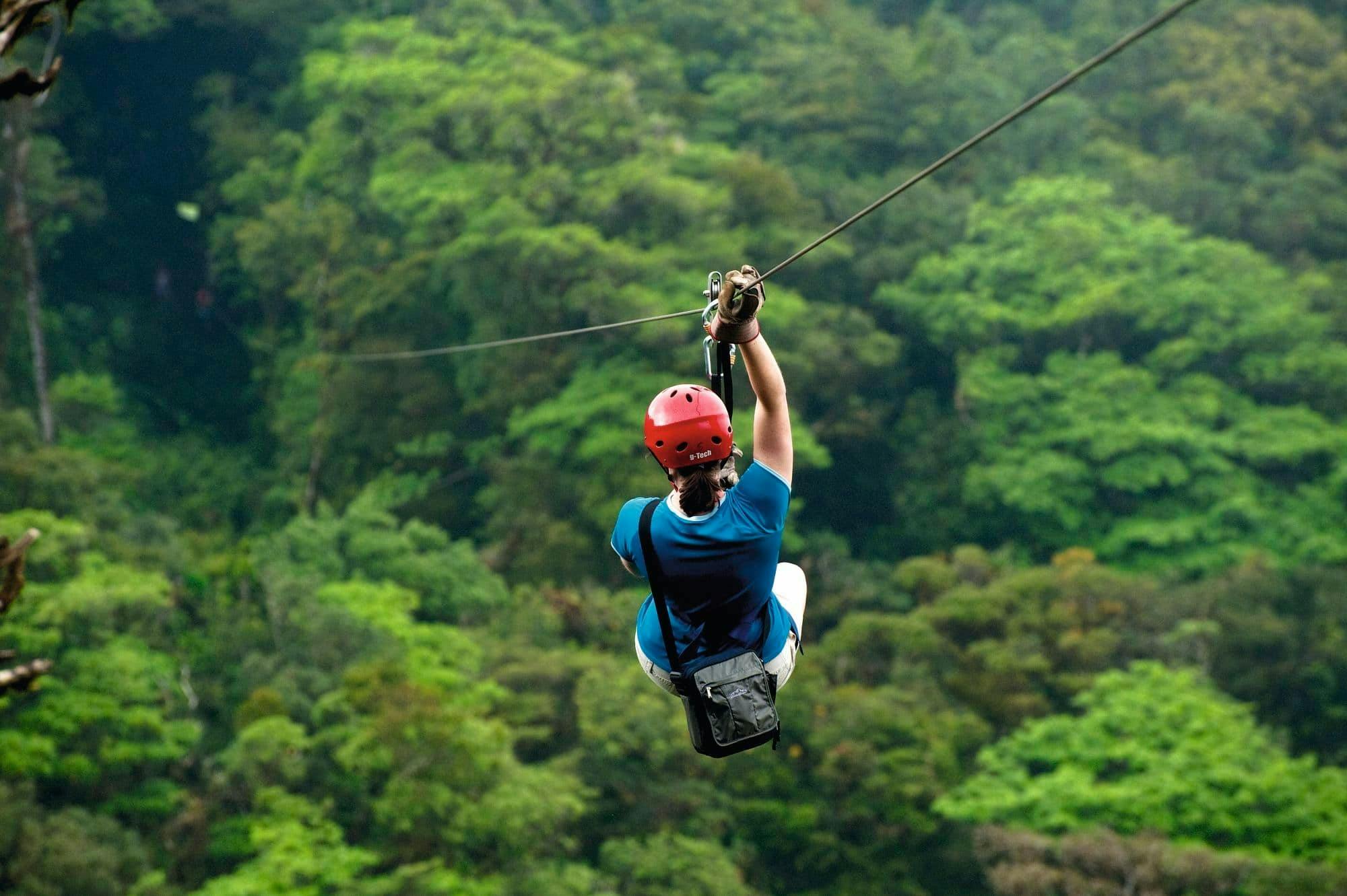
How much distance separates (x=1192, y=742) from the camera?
1305 centimetres

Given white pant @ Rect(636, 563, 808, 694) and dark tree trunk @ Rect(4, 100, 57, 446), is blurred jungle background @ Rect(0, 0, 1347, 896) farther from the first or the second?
white pant @ Rect(636, 563, 808, 694)

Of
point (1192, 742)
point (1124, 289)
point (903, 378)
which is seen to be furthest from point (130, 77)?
point (1192, 742)

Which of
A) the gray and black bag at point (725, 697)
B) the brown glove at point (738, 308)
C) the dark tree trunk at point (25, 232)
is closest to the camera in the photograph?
the brown glove at point (738, 308)

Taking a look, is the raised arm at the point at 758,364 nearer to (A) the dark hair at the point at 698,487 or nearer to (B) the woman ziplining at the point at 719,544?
(B) the woman ziplining at the point at 719,544

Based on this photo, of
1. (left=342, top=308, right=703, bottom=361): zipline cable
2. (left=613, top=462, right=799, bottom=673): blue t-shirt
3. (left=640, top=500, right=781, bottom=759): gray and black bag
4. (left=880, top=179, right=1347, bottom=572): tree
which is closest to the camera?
(left=613, top=462, right=799, bottom=673): blue t-shirt

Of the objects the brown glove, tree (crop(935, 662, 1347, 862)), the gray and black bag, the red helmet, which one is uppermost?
the brown glove

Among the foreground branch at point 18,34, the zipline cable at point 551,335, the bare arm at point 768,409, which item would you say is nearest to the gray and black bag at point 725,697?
the bare arm at point 768,409

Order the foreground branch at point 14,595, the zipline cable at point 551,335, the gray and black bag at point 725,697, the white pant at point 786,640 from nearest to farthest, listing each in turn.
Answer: the gray and black bag at point 725,697 < the white pant at point 786,640 < the foreground branch at point 14,595 < the zipline cable at point 551,335

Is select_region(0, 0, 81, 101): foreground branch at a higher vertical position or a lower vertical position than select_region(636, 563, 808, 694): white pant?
higher

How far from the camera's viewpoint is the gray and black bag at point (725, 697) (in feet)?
10.8

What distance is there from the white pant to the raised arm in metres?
0.35

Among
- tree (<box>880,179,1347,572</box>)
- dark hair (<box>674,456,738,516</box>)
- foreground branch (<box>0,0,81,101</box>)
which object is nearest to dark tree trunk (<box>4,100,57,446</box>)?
tree (<box>880,179,1347,572</box>)

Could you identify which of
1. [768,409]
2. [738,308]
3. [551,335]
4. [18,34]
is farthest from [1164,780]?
[18,34]

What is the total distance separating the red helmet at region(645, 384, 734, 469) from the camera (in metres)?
3.15
